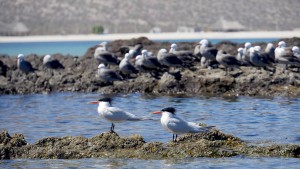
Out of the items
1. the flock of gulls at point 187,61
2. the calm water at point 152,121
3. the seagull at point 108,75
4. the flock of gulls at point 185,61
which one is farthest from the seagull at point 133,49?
the calm water at point 152,121

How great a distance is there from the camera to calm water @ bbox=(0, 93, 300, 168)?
1381 cm

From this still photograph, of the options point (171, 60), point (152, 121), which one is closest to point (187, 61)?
point (171, 60)

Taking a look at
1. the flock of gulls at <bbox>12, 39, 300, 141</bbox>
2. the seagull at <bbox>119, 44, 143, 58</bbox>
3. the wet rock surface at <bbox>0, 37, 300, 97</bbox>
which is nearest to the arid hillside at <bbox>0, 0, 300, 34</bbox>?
the seagull at <bbox>119, 44, 143, 58</bbox>

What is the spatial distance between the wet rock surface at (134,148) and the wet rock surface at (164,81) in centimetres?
1032

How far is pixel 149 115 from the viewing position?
21250mm

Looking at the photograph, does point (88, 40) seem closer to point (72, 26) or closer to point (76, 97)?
point (72, 26)

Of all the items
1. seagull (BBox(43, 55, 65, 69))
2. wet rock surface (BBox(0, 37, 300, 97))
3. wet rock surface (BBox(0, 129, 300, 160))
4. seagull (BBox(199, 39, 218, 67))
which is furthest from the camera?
seagull (BBox(43, 55, 65, 69))

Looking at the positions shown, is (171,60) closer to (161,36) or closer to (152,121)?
(152,121)

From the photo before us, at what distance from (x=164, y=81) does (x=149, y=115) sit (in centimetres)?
528

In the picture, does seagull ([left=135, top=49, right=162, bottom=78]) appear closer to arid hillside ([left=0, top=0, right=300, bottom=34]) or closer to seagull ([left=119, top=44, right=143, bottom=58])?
seagull ([left=119, top=44, right=143, bottom=58])

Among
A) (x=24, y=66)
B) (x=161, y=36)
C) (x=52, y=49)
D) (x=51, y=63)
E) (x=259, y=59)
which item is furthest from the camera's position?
(x=161, y=36)

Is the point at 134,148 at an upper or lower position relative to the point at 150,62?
lower

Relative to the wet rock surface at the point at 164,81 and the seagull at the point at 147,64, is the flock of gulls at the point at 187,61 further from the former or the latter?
the wet rock surface at the point at 164,81

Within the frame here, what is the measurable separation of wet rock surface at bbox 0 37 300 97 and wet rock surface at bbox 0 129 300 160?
1032 cm
